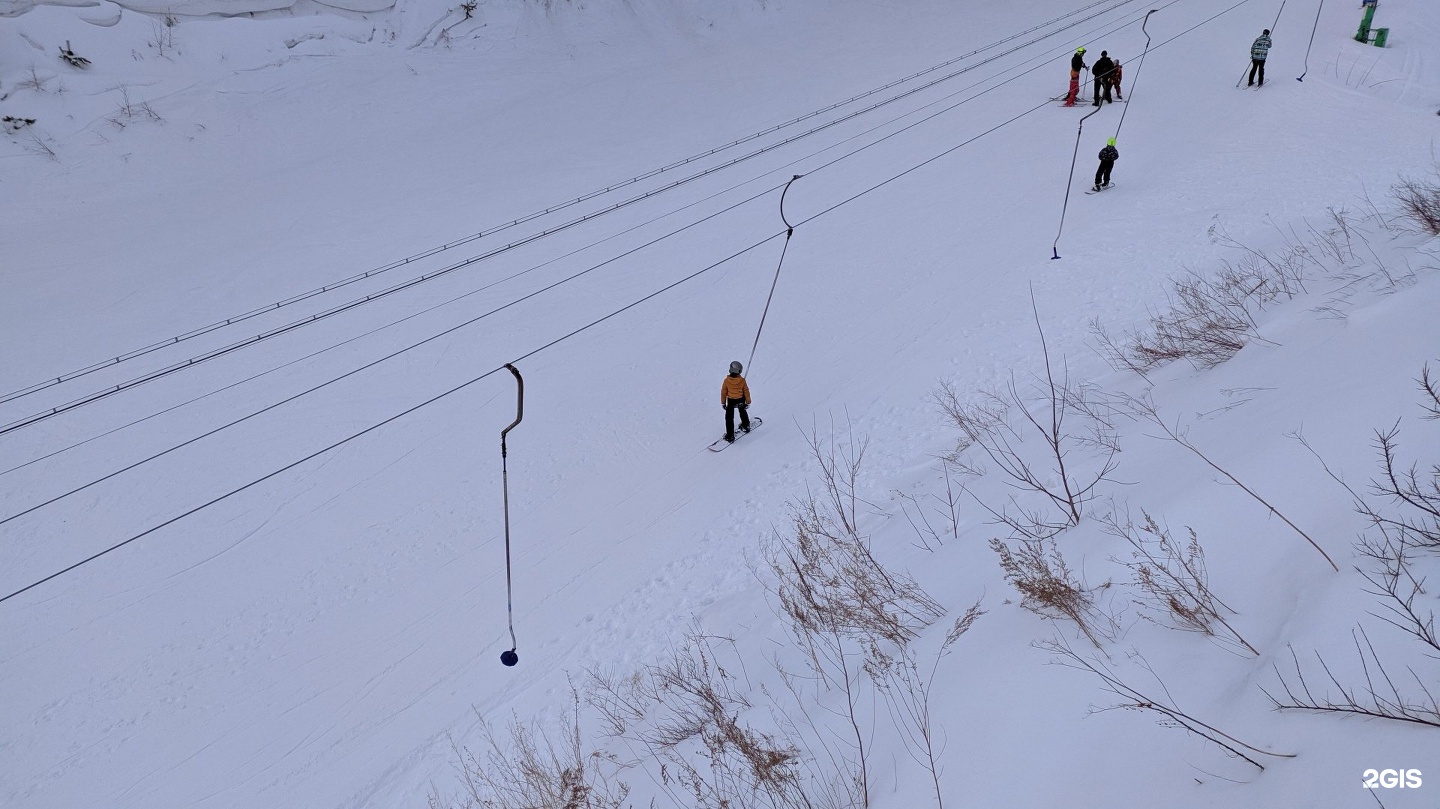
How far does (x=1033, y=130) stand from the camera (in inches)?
797

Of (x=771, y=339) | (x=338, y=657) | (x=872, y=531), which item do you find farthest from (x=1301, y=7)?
(x=338, y=657)

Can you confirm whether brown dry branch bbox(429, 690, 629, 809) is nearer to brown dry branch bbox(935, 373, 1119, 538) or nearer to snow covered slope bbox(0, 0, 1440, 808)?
snow covered slope bbox(0, 0, 1440, 808)

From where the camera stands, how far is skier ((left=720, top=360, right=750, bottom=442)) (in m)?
11.1

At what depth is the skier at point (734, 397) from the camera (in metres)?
11.1

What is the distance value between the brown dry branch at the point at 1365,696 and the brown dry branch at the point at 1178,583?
358 millimetres

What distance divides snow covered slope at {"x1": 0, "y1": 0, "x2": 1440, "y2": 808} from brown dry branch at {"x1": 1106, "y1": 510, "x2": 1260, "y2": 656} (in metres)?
0.12

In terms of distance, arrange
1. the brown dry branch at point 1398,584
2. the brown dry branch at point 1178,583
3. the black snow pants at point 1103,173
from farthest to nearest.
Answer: the black snow pants at point 1103,173
the brown dry branch at point 1178,583
the brown dry branch at point 1398,584

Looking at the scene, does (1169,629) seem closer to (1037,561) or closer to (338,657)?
(1037,561)

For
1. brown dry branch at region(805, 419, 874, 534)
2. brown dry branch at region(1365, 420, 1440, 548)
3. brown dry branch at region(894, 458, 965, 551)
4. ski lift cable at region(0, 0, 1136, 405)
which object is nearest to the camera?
brown dry branch at region(1365, 420, 1440, 548)

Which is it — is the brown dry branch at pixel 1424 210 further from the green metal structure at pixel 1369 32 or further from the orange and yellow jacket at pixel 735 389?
the green metal structure at pixel 1369 32

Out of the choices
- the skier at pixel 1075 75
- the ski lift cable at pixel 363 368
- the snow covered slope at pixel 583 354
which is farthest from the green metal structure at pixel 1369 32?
the ski lift cable at pixel 363 368

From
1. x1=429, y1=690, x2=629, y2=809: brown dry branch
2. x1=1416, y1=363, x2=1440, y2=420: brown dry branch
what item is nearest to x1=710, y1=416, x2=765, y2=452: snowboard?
x1=429, y1=690, x2=629, y2=809: brown dry branch

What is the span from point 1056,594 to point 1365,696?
1663 mm

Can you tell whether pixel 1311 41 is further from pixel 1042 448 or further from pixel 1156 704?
pixel 1156 704
